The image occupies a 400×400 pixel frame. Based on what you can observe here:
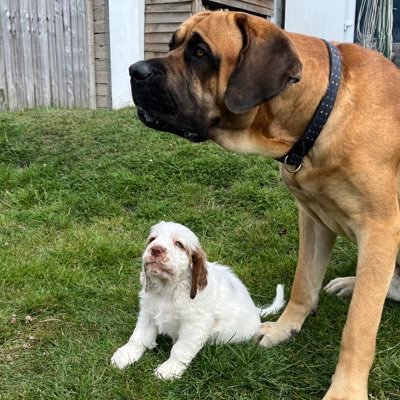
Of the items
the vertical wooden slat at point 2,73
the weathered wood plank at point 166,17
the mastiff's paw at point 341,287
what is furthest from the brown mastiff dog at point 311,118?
the weathered wood plank at point 166,17

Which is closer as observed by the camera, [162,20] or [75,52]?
[75,52]

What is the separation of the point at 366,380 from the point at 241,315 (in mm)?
748

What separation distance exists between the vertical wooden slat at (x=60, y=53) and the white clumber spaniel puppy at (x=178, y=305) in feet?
20.6

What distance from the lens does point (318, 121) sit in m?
2.68

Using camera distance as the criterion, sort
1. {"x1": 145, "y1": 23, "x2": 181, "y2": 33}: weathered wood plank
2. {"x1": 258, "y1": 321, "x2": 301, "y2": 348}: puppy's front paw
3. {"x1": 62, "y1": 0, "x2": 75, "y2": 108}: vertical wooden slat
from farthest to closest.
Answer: {"x1": 145, "y1": 23, "x2": 181, "y2": 33}: weathered wood plank → {"x1": 62, "y1": 0, "x2": 75, "y2": 108}: vertical wooden slat → {"x1": 258, "y1": 321, "x2": 301, "y2": 348}: puppy's front paw

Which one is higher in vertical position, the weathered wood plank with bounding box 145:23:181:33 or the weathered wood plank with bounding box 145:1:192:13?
the weathered wood plank with bounding box 145:1:192:13

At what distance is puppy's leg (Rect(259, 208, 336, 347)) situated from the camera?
3.32 metres

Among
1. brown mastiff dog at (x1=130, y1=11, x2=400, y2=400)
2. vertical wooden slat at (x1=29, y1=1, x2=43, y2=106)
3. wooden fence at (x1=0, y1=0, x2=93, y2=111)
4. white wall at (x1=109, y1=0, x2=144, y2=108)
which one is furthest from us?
white wall at (x1=109, y1=0, x2=144, y2=108)

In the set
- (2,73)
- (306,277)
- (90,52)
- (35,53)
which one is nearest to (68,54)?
(90,52)

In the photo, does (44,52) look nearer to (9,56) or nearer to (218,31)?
(9,56)

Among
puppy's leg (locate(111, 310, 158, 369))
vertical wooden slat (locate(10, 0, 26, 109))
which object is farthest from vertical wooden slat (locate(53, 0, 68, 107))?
puppy's leg (locate(111, 310, 158, 369))

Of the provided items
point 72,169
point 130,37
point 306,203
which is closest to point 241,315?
point 306,203

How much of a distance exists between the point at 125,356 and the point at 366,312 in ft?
4.03

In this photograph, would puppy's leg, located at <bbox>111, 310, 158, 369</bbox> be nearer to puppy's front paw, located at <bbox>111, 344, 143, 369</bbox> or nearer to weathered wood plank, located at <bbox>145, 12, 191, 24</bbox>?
puppy's front paw, located at <bbox>111, 344, 143, 369</bbox>
